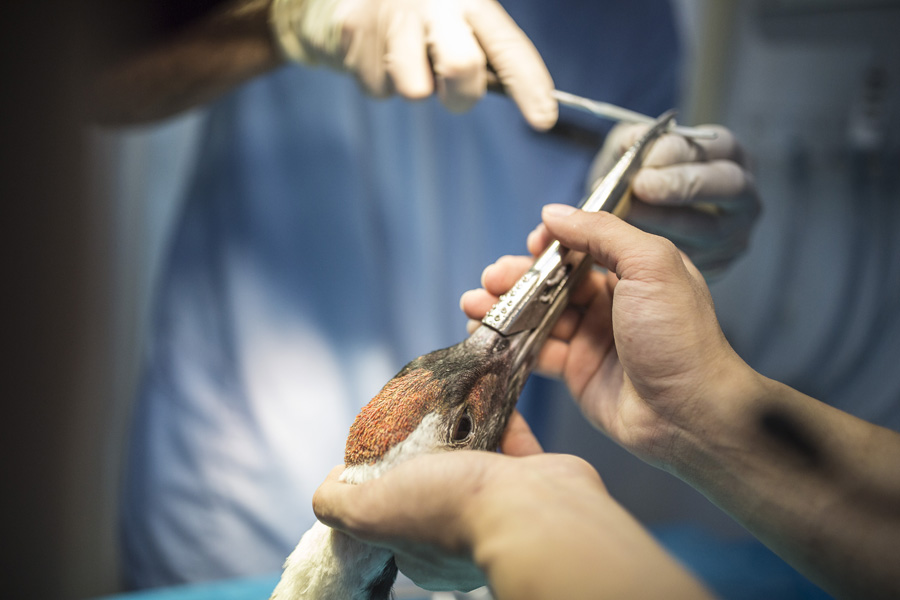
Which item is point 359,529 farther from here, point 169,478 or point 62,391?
point 169,478

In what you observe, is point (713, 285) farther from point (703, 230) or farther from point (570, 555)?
point (570, 555)

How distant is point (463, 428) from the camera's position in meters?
0.73

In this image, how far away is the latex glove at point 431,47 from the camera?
995 millimetres

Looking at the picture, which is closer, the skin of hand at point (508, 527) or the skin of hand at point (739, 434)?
the skin of hand at point (508, 527)

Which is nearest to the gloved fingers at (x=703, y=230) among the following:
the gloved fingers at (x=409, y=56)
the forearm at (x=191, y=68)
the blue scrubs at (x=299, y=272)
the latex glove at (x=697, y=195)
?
the latex glove at (x=697, y=195)

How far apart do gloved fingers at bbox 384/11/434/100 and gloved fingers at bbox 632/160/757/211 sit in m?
0.46

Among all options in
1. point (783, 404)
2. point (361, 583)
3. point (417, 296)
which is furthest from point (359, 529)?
point (417, 296)

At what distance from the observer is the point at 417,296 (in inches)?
55.3

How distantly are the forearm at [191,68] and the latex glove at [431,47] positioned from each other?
0.10 m

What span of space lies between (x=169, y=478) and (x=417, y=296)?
2.68 feet

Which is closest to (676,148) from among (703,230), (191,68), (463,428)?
(703,230)

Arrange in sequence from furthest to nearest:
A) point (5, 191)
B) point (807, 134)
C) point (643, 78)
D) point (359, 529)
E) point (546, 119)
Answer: point (643, 78), point (807, 134), point (546, 119), point (5, 191), point (359, 529)

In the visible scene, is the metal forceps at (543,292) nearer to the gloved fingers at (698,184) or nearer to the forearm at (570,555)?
the gloved fingers at (698,184)

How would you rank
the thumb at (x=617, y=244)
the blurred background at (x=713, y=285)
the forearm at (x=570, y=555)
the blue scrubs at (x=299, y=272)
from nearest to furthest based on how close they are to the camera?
the forearm at (x=570, y=555) < the thumb at (x=617, y=244) < the blurred background at (x=713, y=285) < the blue scrubs at (x=299, y=272)
